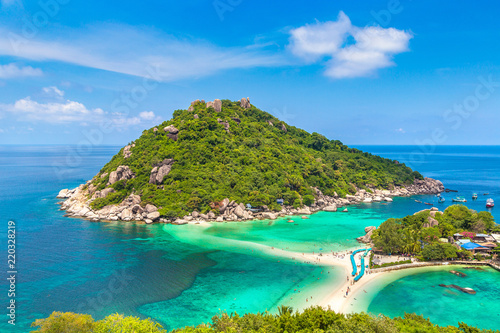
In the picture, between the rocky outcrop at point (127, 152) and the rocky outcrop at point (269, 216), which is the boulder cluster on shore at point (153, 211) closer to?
the rocky outcrop at point (269, 216)

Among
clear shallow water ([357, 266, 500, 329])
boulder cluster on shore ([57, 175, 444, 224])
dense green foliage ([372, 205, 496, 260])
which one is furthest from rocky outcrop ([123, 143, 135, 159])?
clear shallow water ([357, 266, 500, 329])

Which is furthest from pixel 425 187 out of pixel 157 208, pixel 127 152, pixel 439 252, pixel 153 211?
pixel 127 152

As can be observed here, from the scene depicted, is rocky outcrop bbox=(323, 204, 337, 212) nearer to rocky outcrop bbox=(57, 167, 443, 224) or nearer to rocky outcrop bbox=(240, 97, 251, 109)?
rocky outcrop bbox=(57, 167, 443, 224)

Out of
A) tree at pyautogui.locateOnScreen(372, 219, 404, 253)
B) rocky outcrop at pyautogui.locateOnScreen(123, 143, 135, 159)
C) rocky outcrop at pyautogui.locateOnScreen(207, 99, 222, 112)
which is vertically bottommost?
tree at pyautogui.locateOnScreen(372, 219, 404, 253)

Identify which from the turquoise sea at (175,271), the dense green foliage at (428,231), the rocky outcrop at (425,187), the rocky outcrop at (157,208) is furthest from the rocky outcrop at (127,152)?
the rocky outcrop at (425,187)

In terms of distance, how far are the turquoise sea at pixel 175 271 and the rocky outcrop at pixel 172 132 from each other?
33306 millimetres

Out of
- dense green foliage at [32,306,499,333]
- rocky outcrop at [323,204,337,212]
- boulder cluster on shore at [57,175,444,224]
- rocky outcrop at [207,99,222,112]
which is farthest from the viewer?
rocky outcrop at [207,99,222,112]

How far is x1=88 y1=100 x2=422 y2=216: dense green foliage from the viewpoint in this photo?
74.8 meters

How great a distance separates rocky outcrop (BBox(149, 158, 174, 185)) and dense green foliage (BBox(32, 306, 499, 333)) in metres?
55.3

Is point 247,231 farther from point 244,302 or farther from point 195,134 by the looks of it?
point 195,134

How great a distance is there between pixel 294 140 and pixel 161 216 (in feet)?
216

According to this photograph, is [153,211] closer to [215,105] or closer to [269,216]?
[269,216]

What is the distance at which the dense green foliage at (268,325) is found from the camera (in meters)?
21.0

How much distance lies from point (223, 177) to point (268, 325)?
2264 inches
